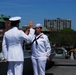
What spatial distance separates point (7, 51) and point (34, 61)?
1.51 meters

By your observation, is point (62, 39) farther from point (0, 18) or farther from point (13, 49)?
point (13, 49)

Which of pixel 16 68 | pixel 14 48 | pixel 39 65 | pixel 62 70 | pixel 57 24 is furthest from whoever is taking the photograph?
pixel 57 24

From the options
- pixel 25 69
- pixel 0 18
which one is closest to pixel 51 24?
pixel 0 18

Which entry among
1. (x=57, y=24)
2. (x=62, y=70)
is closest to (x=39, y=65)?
(x=62, y=70)

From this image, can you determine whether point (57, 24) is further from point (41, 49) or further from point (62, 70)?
point (41, 49)

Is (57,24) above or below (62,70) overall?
above

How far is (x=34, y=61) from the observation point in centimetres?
889

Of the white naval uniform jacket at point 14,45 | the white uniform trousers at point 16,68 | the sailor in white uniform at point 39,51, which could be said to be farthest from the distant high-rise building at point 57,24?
the white uniform trousers at point 16,68

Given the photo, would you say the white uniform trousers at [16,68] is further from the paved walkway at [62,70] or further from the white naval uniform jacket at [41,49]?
the paved walkway at [62,70]

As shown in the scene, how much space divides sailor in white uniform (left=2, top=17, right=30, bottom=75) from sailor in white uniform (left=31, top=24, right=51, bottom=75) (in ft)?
4.52

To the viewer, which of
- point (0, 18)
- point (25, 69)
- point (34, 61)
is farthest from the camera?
point (0, 18)

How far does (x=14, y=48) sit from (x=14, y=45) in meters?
0.07

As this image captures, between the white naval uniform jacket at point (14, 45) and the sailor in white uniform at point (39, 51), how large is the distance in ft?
4.69

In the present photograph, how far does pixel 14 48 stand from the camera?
24.4 ft
